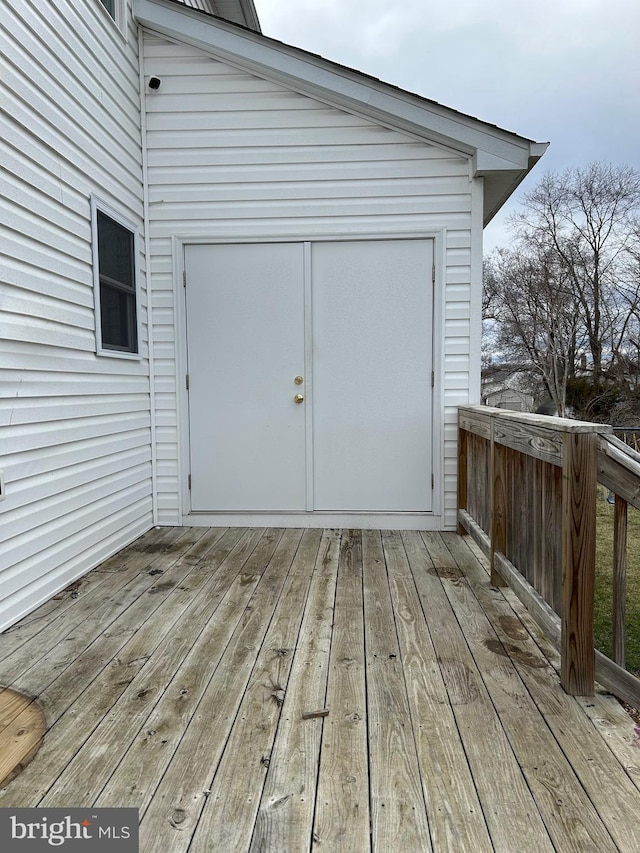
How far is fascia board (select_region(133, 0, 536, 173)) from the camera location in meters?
3.61

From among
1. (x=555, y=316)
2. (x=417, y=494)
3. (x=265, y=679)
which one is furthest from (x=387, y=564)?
(x=555, y=316)

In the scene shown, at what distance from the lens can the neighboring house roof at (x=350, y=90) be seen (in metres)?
3.61

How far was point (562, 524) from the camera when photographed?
6.07 ft

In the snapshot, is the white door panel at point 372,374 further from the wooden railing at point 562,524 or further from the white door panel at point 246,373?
the wooden railing at point 562,524

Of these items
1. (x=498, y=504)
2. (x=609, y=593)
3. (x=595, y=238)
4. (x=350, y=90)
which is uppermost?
(x=595, y=238)

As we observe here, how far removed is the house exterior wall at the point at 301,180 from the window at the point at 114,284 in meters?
0.41

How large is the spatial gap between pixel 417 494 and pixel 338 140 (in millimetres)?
2619

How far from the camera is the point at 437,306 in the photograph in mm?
3863

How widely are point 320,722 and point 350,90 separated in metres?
3.79

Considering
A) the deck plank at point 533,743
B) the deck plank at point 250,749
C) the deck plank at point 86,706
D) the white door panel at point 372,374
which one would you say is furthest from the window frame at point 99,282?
the deck plank at point 533,743

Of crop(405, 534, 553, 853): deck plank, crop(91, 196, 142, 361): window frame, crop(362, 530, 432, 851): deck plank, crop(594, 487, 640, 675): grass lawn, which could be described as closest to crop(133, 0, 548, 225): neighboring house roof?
crop(91, 196, 142, 361): window frame

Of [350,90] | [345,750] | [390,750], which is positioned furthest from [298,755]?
[350,90]

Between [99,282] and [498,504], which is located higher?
[99,282]

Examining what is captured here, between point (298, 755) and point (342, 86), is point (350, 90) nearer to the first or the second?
point (342, 86)
